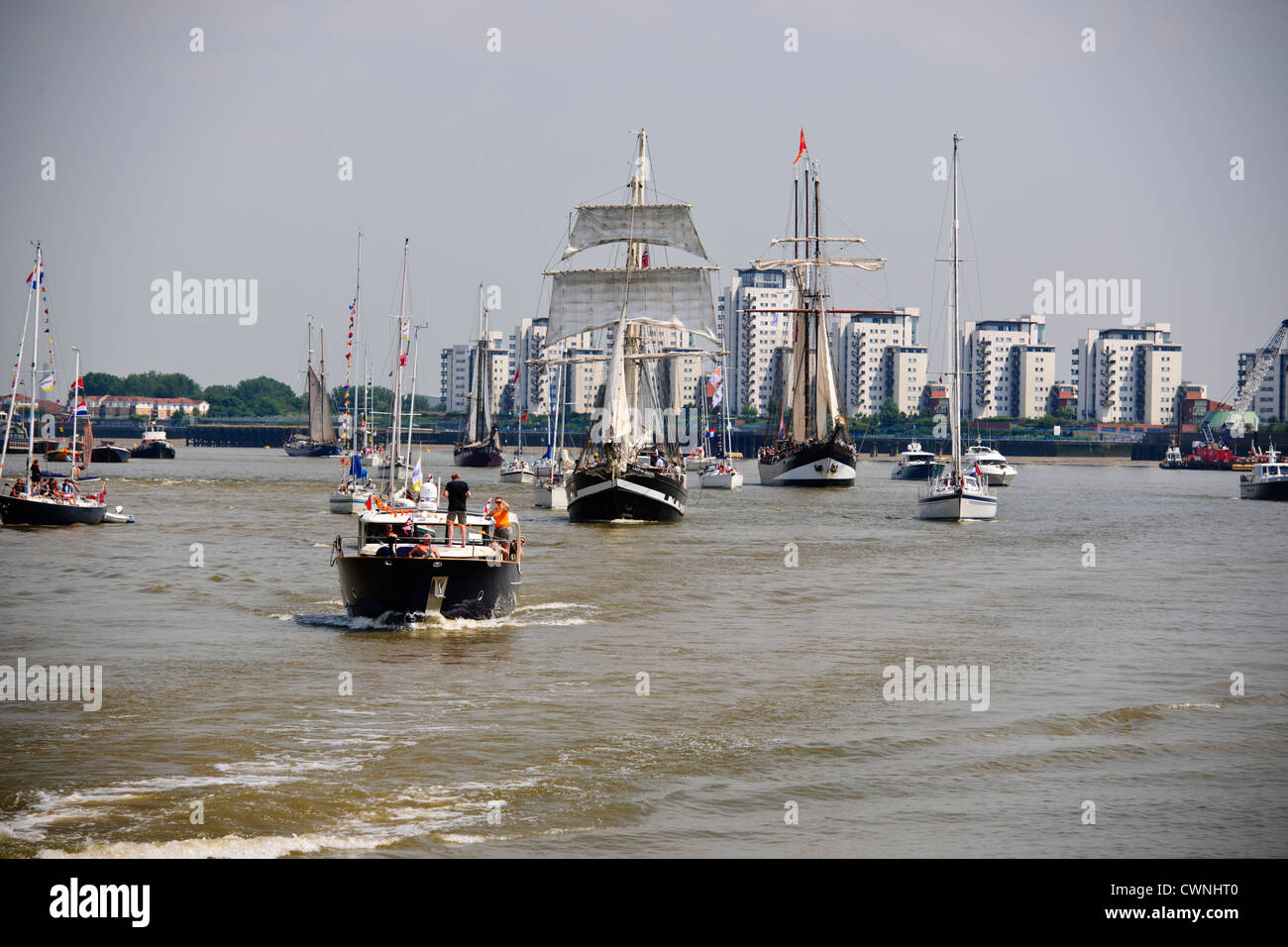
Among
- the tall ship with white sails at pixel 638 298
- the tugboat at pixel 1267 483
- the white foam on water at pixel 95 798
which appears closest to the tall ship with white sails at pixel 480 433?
the tall ship with white sails at pixel 638 298

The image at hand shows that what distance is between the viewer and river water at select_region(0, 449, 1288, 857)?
13625mm

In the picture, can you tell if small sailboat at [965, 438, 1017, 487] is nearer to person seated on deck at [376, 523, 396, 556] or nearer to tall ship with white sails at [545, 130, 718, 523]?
tall ship with white sails at [545, 130, 718, 523]

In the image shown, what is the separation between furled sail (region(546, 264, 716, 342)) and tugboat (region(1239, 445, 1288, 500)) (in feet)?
137

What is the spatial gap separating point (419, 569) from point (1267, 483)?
8285 centimetres

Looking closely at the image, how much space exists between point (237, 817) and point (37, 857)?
1.98 meters

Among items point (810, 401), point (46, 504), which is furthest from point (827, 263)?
point (46, 504)

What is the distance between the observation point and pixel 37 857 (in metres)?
12.3

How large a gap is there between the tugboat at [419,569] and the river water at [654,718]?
20.2 inches

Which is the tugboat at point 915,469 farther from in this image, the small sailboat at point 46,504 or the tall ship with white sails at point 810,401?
the small sailboat at point 46,504

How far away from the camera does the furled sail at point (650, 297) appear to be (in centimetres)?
7912

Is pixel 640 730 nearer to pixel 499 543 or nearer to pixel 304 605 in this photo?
pixel 499 543

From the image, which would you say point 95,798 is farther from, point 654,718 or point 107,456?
point 107,456

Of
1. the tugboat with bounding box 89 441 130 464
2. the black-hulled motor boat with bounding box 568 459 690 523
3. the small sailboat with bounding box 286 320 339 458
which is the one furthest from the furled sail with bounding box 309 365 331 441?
the black-hulled motor boat with bounding box 568 459 690 523
